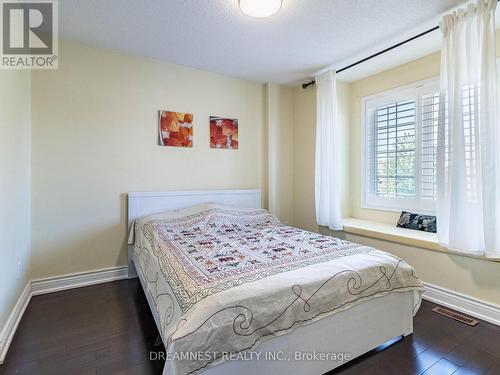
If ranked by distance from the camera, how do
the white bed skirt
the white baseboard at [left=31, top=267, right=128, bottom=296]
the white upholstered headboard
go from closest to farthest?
the white bed skirt
the white baseboard at [left=31, top=267, right=128, bottom=296]
the white upholstered headboard

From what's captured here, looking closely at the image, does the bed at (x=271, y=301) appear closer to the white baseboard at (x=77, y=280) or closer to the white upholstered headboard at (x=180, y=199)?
the white upholstered headboard at (x=180, y=199)

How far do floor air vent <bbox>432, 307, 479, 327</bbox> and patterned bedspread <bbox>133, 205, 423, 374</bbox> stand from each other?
0.51 metres

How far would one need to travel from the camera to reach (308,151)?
3.74 meters

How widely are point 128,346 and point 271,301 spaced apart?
43.3 inches

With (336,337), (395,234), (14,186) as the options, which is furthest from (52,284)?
(395,234)

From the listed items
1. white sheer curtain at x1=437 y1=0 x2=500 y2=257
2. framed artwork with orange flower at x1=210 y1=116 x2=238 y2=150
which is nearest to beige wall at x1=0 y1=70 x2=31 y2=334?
framed artwork with orange flower at x1=210 y1=116 x2=238 y2=150

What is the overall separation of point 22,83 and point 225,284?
2412 millimetres

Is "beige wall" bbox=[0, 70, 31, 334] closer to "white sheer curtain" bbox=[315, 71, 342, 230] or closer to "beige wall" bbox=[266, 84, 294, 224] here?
"beige wall" bbox=[266, 84, 294, 224]

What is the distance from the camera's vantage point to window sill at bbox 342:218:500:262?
2362 millimetres

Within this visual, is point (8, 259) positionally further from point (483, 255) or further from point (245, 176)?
point (483, 255)

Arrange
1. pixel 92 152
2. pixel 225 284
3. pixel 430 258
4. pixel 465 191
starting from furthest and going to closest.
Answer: pixel 92 152, pixel 430 258, pixel 465 191, pixel 225 284

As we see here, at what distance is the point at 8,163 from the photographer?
1802 mm

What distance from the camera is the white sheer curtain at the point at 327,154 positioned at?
3203 mm

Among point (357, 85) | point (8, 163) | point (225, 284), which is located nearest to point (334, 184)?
point (357, 85)
